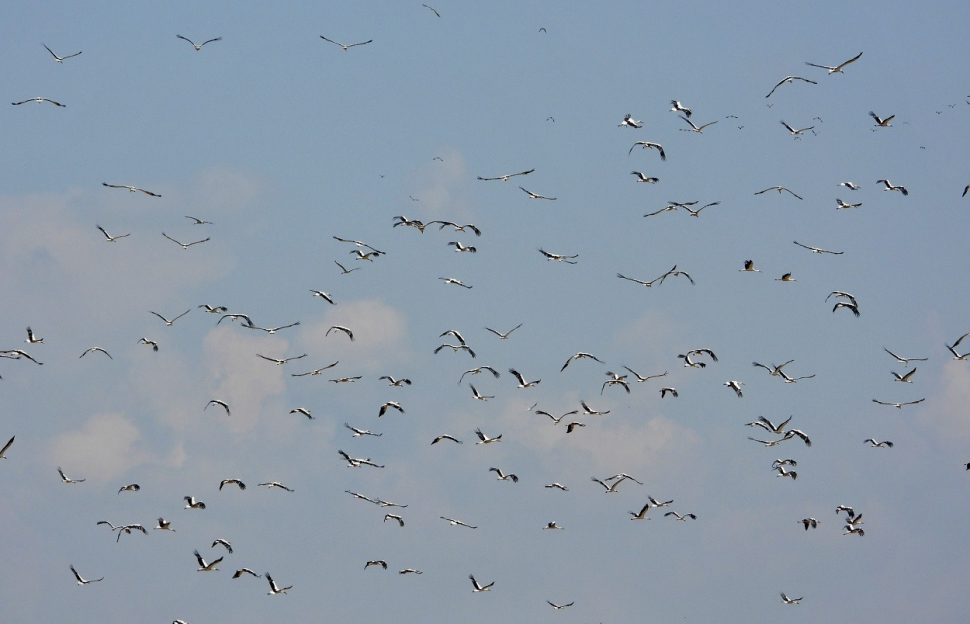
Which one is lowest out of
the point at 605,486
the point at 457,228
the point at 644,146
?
the point at 605,486

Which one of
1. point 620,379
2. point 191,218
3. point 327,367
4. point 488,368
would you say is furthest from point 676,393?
point 191,218

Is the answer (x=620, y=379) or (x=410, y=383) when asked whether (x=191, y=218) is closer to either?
(x=410, y=383)

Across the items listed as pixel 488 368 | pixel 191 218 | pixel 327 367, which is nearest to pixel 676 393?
pixel 488 368

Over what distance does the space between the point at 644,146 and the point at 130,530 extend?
44.7 metres

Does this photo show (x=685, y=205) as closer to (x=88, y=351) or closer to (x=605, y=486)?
(x=605, y=486)

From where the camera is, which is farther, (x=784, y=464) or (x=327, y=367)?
(x=784, y=464)

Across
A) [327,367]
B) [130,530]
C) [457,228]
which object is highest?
[457,228]

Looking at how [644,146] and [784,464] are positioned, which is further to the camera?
[784,464]

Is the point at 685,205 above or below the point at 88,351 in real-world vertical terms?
above

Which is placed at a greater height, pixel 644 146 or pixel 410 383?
pixel 644 146

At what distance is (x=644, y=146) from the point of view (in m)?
110

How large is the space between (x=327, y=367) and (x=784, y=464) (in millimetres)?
34939

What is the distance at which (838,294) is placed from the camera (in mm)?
112625

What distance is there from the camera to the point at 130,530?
118 meters
